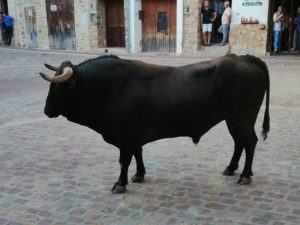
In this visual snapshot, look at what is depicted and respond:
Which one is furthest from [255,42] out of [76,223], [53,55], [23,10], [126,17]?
[76,223]

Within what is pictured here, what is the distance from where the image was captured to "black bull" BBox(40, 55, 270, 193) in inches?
192

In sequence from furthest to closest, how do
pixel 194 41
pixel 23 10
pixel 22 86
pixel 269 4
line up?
1. pixel 23 10
2. pixel 194 41
3. pixel 269 4
4. pixel 22 86

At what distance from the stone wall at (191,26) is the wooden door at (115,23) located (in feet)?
12.8

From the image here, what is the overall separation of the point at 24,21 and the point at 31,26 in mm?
714

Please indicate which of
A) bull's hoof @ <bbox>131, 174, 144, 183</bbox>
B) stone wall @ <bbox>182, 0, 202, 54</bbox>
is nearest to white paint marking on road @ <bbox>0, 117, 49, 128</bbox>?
bull's hoof @ <bbox>131, 174, 144, 183</bbox>

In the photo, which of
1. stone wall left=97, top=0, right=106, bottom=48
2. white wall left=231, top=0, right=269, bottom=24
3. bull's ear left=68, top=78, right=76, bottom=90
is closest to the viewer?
bull's ear left=68, top=78, right=76, bottom=90

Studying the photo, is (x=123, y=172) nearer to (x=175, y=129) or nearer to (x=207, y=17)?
(x=175, y=129)

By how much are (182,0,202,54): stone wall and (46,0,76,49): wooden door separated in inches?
264

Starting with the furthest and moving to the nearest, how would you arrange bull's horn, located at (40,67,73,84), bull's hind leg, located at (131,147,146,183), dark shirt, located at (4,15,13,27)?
dark shirt, located at (4,15,13,27)
bull's hind leg, located at (131,147,146,183)
bull's horn, located at (40,67,73,84)

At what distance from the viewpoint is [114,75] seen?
493cm

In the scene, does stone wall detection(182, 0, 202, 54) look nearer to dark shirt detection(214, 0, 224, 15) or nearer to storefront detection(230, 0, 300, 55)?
dark shirt detection(214, 0, 224, 15)

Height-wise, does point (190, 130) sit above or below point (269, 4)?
below

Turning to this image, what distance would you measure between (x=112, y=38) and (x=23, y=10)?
21.5 feet

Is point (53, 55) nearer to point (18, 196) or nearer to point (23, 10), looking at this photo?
point (23, 10)
